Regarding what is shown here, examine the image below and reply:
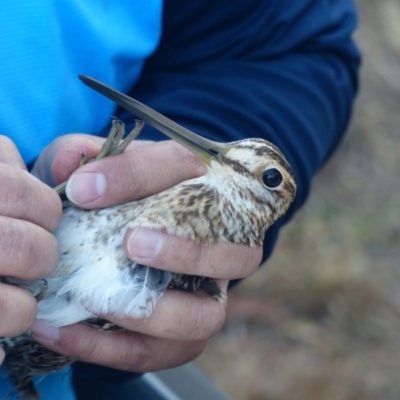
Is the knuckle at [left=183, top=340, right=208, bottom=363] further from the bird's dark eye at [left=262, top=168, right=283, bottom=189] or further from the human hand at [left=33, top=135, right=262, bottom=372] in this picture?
the bird's dark eye at [left=262, top=168, right=283, bottom=189]

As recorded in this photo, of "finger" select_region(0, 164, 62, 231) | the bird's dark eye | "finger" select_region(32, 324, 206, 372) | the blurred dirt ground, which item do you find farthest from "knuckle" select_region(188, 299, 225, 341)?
the blurred dirt ground

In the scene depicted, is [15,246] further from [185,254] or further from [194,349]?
[194,349]

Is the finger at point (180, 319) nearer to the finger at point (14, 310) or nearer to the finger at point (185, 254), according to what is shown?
the finger at point (185, 254)

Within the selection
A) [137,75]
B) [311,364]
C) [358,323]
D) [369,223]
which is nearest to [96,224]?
[137,75]

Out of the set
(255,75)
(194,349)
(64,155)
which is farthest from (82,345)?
(255,75)

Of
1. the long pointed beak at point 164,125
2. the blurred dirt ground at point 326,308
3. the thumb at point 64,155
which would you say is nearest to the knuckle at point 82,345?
the thumb at point 64,155

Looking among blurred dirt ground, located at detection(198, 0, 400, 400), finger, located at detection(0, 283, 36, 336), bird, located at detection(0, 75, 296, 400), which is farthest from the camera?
blurred dirt ground, located at detection(198, 0, 400, 400)
